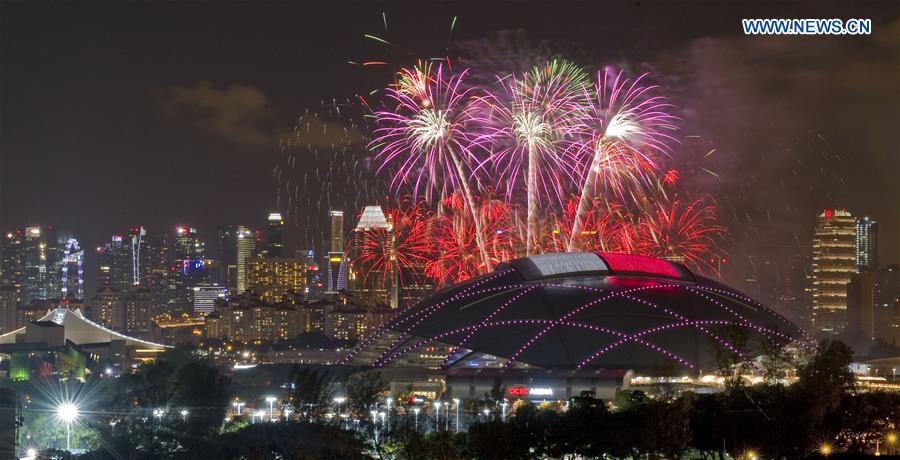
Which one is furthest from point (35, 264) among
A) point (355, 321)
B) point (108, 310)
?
point (355, 321)

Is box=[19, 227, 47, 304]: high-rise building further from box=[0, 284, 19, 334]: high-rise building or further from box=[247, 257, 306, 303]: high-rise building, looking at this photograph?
box=[247, 257, 306, 303]: high-rise building

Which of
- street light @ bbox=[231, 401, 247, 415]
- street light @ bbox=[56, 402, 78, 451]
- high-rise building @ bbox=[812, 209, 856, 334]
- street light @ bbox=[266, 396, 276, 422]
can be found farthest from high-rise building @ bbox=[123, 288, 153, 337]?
street light @ bbox=[266, 396, 276, 422]

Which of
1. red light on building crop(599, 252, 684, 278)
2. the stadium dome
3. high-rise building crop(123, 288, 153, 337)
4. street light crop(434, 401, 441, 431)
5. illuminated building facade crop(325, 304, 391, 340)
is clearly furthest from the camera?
high-rise building crop(123, 288, 153, 337)

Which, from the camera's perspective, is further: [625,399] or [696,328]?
[696,328]

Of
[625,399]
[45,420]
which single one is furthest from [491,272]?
[45,420]

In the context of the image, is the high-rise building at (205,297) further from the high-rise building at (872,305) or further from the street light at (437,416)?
the street light at (437,416)

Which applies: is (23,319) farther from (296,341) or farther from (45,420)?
(45,420)
